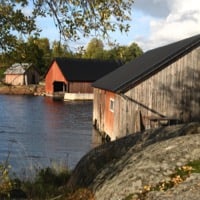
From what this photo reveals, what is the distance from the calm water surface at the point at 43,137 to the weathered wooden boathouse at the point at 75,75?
23364 mm

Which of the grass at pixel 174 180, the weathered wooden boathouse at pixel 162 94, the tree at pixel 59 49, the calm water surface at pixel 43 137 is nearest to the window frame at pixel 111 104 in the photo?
the weathered wooden boathouse at pixel 162 94

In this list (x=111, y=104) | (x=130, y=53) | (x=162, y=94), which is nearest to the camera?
(x=130, y=53)

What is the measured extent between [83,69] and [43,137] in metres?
45.9

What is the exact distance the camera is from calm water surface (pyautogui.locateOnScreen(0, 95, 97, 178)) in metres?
22.0

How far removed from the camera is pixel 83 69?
76.6 meters

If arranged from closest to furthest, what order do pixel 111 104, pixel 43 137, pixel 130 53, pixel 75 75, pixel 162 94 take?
pixel 130 53 < pixel 162 94 < pixel 111 104 < pixel 43 137 < pixel 75 75

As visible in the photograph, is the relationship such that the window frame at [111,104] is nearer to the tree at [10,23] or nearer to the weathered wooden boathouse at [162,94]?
the weathered wooden boathouse at [162,94]

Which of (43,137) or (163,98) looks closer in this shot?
(163,98)

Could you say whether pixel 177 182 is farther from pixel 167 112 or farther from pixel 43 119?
pixel 43 119

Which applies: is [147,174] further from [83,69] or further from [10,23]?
[83,69]

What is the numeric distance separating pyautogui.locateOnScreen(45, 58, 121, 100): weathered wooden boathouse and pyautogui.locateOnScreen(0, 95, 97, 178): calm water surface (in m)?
23.4

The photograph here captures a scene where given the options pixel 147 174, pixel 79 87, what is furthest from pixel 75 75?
pixel 147 174

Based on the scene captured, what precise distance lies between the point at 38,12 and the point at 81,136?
2588cm

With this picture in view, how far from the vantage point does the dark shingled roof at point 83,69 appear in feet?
245
